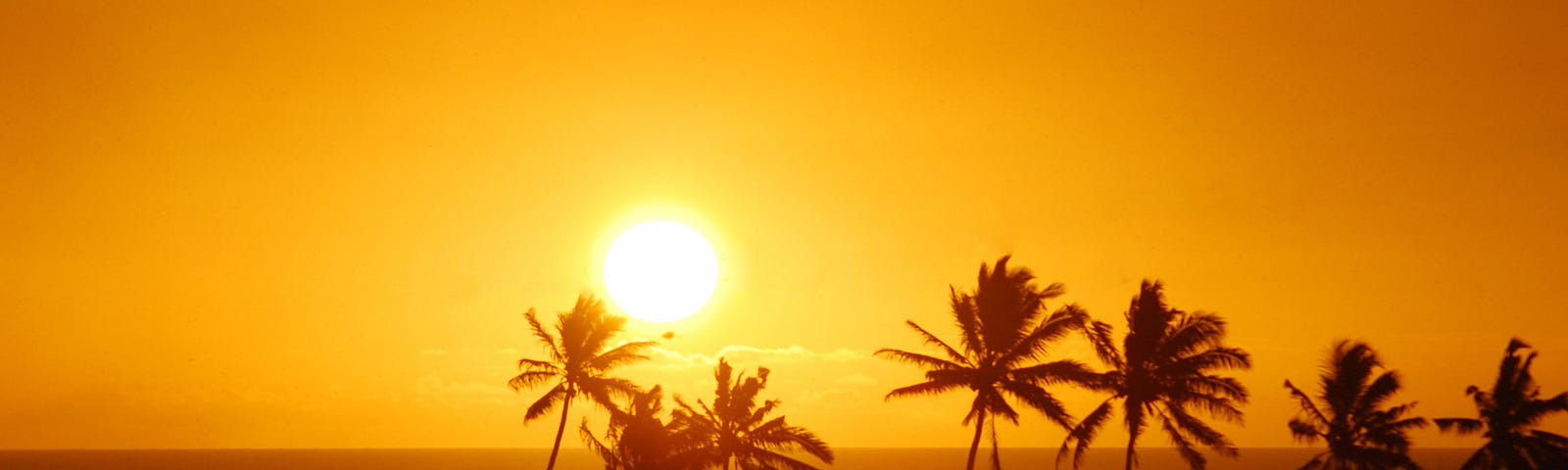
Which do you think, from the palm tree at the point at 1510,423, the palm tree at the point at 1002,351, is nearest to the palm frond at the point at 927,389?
the palm tree at the point at 1002,351

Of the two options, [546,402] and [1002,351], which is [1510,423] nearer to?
[1002,351]

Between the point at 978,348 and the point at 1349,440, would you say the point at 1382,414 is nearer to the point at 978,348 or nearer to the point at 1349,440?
the point at 1349,440

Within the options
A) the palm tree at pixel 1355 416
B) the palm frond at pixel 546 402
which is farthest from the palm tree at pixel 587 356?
the palm tree at pixel 1355 416

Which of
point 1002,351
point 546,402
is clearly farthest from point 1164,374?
point 546,402

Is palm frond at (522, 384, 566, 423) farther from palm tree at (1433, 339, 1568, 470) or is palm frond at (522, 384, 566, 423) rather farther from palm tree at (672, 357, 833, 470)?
palm tree at (1433, 339, 1568, 470)

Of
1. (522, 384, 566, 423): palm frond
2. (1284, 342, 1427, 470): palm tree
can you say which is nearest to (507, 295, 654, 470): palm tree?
(522, 384, 566, 423): palm frond

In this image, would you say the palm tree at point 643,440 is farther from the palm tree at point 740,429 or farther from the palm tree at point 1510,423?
the palm tree at point 1510,423

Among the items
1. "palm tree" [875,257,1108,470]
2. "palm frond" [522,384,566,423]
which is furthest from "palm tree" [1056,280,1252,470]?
"palm frond" [522,384,566,423]

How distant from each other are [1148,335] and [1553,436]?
17.3 metres

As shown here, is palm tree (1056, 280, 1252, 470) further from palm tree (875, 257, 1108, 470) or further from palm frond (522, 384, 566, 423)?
palm frond (522, 384, 566, 423)

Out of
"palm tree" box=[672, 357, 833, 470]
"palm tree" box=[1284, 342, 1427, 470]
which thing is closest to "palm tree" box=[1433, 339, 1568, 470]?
"palm tree" box=[1284, 342, 1427, 470]

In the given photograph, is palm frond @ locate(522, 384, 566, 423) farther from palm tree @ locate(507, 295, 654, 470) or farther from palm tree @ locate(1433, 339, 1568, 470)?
palm tree @ locate(1433, 339, 1568, 470)

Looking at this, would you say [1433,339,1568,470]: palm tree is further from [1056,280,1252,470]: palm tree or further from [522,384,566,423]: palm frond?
[522,384,566,423]: palm frond

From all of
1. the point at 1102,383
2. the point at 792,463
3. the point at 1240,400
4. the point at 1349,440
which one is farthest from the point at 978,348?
the point at 1349,440
